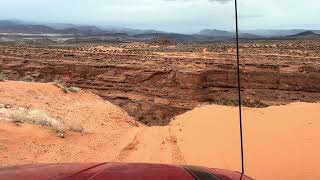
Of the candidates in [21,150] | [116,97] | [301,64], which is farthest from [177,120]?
[301,64]

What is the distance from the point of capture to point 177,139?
39.7 feet

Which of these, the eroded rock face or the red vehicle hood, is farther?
the eroded rock face

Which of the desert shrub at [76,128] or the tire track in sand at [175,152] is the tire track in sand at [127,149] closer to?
the tire track in sand at [175,152]

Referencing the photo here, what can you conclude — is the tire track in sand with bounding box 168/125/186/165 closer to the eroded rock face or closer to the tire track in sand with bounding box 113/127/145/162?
the tire track in sand with bounding box 113/127/145/162

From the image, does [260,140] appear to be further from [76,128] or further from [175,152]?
[76,128]

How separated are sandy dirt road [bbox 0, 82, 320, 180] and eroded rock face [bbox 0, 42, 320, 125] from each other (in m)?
7.38

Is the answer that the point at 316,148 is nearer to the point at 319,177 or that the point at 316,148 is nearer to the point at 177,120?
the point at 319,177

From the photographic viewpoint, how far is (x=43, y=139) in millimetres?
10219

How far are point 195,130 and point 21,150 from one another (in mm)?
5606

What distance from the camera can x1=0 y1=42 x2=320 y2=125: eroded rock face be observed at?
2588cm

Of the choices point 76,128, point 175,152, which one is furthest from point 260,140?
point 76,128

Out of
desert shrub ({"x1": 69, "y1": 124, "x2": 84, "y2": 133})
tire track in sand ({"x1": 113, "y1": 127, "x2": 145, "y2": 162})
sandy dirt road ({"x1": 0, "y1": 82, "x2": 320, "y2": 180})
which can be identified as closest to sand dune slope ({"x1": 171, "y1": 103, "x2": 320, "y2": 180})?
sandy dirt road ({"x1": 0, "y1": 82, "x2": 320, "y2": 180})

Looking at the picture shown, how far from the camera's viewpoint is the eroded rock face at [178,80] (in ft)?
84.9

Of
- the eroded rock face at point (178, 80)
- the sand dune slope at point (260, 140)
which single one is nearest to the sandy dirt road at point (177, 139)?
the sand dune slope at point (260, 140)
